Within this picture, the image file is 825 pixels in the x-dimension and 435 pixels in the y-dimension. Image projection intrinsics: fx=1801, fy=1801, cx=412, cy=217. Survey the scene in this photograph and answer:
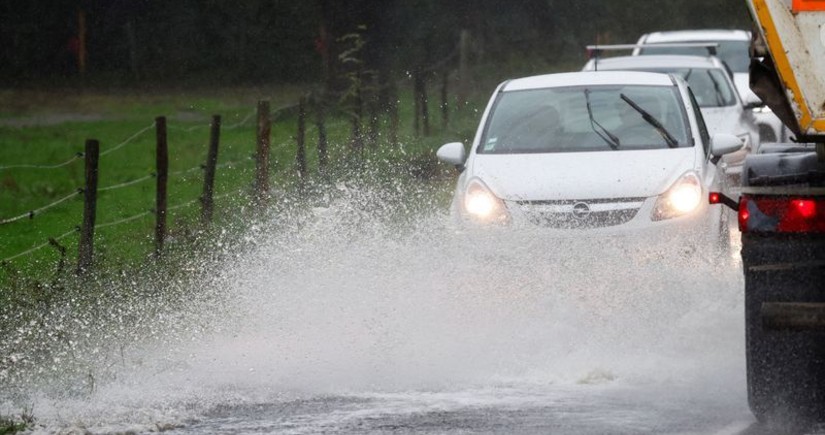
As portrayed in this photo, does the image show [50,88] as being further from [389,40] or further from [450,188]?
[450,188]

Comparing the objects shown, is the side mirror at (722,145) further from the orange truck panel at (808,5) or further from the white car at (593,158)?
the orange truck panel at (808,5)

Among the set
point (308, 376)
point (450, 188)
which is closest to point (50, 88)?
point (450, 188)

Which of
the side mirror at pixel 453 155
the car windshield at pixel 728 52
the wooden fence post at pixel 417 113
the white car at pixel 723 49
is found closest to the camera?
the side mirror at pixel 453 155

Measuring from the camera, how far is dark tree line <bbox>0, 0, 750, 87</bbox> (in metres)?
50.3

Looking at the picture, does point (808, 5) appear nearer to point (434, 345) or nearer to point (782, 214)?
point (782, 214)

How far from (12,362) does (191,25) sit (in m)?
43.9

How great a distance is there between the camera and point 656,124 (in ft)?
41.7

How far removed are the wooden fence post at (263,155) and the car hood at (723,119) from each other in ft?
14.5

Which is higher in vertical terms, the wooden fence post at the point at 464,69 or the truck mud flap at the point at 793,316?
the wooden fence post at the point at 464,69

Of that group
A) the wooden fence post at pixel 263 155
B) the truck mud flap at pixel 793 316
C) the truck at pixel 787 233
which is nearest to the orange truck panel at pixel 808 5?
the truck at pixel 787 233

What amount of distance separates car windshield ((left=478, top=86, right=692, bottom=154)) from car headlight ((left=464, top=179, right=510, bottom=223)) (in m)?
0.73

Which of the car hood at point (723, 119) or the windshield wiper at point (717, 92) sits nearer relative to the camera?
the car hood at point (723, 119)

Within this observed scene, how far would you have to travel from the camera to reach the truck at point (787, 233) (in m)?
→ 7.09

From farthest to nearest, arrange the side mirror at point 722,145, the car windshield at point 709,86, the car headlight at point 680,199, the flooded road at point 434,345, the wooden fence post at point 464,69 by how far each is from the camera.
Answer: the wooden fence post at point 464,69
the car windshield at point 709,86
the side mirror at point 722,145
the car headlight at point 680,199
the flooded road at point 434,345
